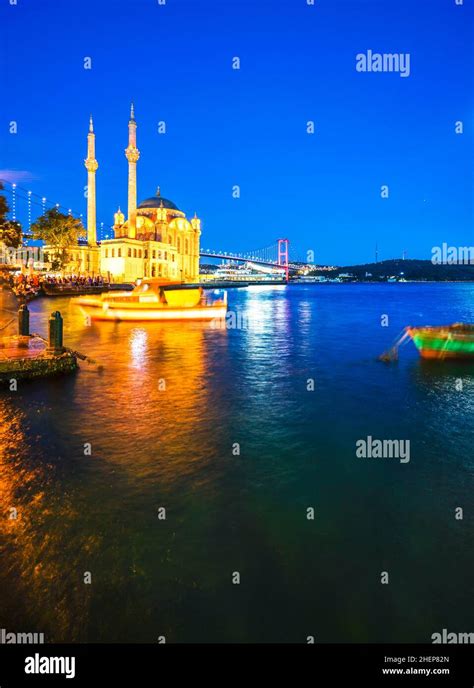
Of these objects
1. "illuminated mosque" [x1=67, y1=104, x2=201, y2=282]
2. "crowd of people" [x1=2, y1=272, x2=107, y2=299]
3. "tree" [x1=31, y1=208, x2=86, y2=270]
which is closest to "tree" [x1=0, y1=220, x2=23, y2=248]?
"crowd of people" [x1=2, y1=272, x2=107, y2=299]

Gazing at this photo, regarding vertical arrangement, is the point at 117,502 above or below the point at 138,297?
below

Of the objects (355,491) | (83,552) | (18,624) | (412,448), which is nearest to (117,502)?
(83,552)

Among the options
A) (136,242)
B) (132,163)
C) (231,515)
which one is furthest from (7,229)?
(132,163)

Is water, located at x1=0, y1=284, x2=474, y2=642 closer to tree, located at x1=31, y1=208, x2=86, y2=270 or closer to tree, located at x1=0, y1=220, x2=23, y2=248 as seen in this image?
tree, located at x1=0, y1=220, x2=23, y2=248

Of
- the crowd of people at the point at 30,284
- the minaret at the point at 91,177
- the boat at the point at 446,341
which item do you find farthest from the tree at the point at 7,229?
the minaret at the point at 91,177

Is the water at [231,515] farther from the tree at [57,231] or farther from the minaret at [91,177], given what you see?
the minaret at [91,177]

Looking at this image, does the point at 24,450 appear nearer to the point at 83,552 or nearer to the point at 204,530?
the point at 83,552
